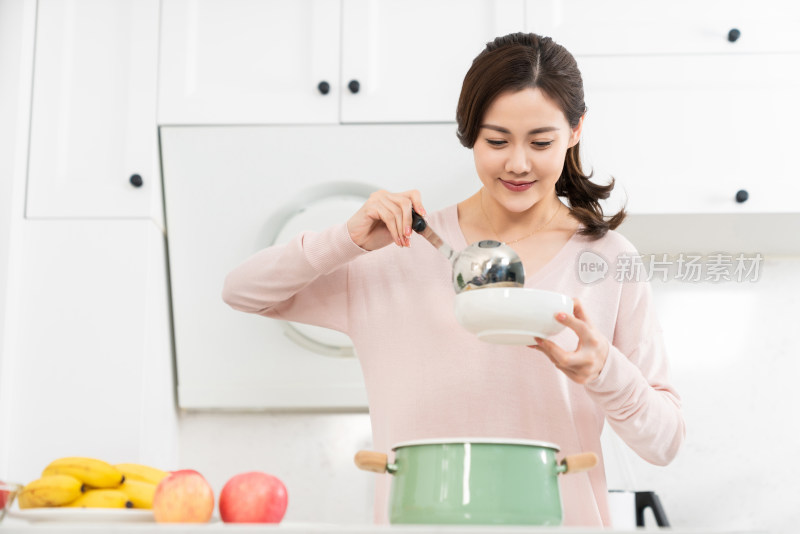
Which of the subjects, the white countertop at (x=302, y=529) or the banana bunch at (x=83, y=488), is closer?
the white countertop at (x=302, y=529)

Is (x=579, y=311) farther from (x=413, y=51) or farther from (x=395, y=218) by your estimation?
(x=413, y=51)

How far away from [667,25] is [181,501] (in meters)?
1.70

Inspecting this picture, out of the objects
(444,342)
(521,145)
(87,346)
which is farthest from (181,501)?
(87,346)

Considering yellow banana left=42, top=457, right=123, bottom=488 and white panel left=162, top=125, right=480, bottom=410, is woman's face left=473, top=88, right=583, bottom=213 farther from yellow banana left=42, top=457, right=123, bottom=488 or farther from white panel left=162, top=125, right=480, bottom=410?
white panel left=162, top=125, right=480, bottom=410

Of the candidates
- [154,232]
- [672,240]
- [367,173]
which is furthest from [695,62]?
[154,232]

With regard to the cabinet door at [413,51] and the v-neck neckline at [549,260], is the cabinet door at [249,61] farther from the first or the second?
the v-neck neckline at [549,260]

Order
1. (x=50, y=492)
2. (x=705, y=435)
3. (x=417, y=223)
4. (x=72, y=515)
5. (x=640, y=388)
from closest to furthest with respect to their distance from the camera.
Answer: (x=72, y=515) → (x=50, y=492) → (x=640, y=388) → (x=417, y=223) → (x=705, y=435)

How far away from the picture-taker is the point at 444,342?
1.31m

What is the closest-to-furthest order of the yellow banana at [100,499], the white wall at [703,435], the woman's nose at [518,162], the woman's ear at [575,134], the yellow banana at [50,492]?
1. the yellow banana at [50,492]
2. the yellow banana at [100,499]
3. the woman's nose at [518,162]
4. the woman's ear at [575,134]
5. the white wall at [703,435]

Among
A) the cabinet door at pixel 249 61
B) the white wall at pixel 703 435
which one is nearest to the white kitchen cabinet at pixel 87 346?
the white wall at pixel 703 435

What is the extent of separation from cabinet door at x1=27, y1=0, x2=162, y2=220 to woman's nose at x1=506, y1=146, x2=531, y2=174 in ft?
3.60

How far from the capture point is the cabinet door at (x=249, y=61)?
2.07 metres

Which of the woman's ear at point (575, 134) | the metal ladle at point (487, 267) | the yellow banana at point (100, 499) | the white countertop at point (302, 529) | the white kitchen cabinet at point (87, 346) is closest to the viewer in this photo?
the white countertop at point (302, 529)

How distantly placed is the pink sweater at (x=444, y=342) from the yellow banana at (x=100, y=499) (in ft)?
1.31
